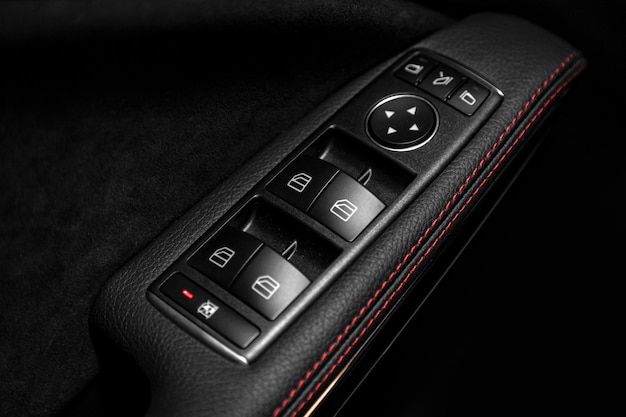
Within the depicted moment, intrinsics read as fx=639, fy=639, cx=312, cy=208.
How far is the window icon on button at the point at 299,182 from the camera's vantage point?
668 millimetres

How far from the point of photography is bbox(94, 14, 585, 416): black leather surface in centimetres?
57

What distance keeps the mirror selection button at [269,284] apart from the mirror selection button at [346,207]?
2.4 inches

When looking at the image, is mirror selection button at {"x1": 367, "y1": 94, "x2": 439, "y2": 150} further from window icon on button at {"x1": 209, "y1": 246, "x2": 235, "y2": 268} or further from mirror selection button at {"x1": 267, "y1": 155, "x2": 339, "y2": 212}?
window icon on button at {"x1": 209, "y1": 246, "x2": 235, "y2": 268}

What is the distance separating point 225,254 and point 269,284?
0.19 feet

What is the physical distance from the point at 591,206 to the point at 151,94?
0.61 m

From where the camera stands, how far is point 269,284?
608 millimetres

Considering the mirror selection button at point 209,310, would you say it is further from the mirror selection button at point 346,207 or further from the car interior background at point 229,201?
the mirror selection button at point 346,207

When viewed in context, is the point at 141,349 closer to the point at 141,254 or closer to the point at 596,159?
the point at 141,254

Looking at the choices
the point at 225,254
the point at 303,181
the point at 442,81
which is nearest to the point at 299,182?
the point at 303,181

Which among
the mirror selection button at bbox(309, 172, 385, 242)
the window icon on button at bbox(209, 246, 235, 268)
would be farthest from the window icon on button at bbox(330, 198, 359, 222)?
the window icon on button at bbox(209, 246, 235, 268)

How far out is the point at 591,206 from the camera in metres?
0.90

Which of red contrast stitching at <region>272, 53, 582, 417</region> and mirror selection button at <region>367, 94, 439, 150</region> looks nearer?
red contrast stitching at <region>272, 53, 582, 417</region>

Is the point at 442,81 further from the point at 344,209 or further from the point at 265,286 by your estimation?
the point at 265,286

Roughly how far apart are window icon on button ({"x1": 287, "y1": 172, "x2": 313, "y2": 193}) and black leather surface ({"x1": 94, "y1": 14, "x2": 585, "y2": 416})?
0.14 feet
